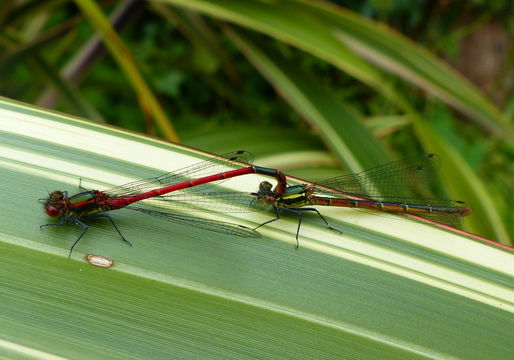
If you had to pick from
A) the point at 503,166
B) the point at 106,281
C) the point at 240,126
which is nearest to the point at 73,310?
the point at 106,281

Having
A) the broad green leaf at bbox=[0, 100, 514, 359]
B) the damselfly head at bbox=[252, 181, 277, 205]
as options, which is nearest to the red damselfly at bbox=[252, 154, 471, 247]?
the damselfly head at bbox=[252, 181, 277, 205]

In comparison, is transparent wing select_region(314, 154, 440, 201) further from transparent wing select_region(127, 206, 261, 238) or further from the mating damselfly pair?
transparent wing select_region(127, 206, 261, 238)

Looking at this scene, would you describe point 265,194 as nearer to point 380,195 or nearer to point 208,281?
point 208,281

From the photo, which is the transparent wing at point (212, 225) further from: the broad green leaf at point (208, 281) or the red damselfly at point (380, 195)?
the red damselfly at point (380, 195)

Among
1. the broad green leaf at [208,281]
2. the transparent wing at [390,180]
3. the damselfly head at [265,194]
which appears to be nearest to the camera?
the broad green leaf at [208,281]

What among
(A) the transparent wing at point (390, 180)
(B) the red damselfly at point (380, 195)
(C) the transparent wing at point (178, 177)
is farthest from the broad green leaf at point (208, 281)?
(A) the transparent wing at point (390, 180)

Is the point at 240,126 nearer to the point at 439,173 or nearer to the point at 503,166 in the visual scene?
the point at 439,173

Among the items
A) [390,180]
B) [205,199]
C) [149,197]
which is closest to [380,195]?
[390,180]

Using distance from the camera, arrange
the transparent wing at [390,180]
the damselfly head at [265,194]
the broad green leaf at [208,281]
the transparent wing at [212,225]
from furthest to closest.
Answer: the transparent wing at [390,180] → the damselfly head at [265,194] → the transparent wing at [212,225] → the broad green leaf at [208,281]
